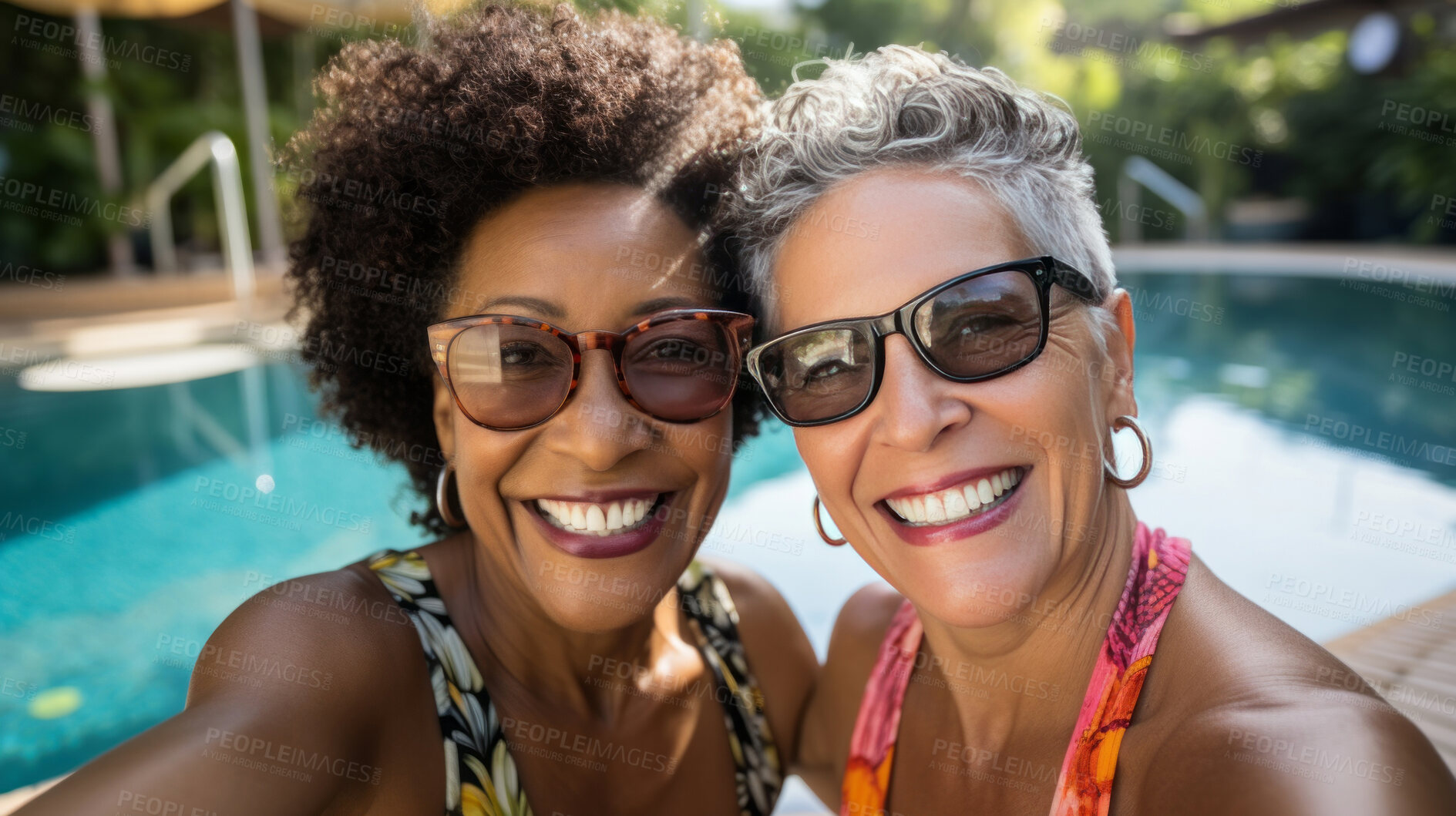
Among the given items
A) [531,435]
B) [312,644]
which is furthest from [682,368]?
[312,644]

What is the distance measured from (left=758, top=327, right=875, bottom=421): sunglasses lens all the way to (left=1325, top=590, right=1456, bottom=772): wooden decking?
216 centimetres

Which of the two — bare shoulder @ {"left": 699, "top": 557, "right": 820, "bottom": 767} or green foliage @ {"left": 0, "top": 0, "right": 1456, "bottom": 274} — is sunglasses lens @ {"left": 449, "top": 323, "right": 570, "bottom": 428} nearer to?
bare shoulder @ {"left": 699, "top": 557, "right": 820, "bottom": 767}

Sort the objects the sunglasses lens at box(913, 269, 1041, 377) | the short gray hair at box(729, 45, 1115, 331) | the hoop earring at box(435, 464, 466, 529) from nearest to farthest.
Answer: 1. the sunglasses lens at box(913, 269, 1041, 377)
2. the short gray hair at box(729, 45, 1115, 331)
3. the hoop earring at box(435, 464, 466, 529)

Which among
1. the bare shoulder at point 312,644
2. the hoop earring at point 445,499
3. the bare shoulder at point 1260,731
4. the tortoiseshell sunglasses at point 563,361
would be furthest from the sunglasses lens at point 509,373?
the bare shoulder at point 1260,731

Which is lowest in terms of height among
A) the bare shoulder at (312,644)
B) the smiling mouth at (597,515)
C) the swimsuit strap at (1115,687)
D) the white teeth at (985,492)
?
the swimsuit strap at (1115,687)

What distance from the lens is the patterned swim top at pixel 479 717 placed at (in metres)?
1.90

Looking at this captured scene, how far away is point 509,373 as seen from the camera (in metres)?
1.95

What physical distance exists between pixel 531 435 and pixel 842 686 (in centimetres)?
119

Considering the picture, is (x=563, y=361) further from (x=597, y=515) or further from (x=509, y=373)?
(x=597, y=515)

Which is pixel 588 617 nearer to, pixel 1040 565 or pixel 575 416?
pixel 575 416

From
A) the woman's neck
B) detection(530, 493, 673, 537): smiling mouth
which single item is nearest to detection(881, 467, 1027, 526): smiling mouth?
the woman's neck

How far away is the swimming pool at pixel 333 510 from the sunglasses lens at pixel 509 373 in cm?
214

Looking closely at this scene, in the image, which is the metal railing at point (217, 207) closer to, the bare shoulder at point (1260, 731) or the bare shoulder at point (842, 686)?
the bare shoulder at point (842, 686)

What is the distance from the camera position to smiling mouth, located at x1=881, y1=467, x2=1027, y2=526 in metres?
1.76
